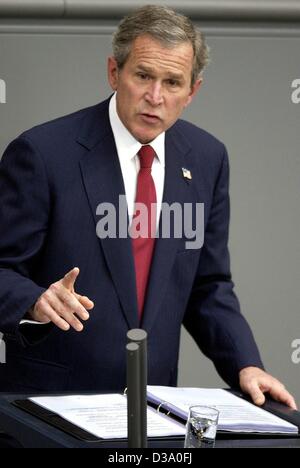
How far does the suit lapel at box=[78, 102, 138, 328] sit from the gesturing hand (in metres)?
0.41

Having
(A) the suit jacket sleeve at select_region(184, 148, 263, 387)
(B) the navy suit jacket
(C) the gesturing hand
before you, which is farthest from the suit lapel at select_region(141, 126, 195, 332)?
(C) the gesturing hand

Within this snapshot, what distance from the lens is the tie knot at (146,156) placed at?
10.3ft

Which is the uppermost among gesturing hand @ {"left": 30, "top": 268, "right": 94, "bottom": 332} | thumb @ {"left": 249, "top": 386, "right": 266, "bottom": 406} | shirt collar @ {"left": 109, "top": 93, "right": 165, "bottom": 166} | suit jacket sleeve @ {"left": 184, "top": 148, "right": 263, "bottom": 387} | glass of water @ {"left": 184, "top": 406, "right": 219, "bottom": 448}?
shirt collar @ {"left": 109, "top": 93, "right": 165, "bottom": 166}

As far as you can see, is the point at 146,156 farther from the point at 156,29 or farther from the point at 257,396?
the point at 257,396

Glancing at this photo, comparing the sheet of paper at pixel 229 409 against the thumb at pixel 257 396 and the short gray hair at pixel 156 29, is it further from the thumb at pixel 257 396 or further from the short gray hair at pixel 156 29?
the short gray hair at pixel 156 29

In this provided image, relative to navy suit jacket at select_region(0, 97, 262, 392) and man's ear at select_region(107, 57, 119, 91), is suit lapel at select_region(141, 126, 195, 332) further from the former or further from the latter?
man's ear at select_region(107, 57, 119, 91)

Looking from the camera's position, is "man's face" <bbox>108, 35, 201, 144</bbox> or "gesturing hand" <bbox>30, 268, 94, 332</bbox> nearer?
"gesturing hand" <bbox>30, 268, 94, 332</bbox>

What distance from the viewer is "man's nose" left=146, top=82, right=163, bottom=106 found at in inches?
119

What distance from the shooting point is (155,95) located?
3.03 metres

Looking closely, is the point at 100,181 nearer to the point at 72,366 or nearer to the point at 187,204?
the point at 187,204

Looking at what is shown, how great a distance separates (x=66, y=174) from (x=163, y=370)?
53cm

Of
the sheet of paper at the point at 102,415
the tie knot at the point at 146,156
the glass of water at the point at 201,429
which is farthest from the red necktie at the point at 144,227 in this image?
the glass of water at the point at 201,429

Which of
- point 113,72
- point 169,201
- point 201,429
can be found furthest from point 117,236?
point 201,429

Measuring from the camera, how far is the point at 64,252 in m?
3.02
